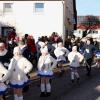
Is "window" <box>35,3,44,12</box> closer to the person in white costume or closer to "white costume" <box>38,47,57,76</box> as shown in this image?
"white costume" <box>38,47,57,76</box>

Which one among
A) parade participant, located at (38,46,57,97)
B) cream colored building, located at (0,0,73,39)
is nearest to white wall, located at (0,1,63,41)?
cream colored building, located at (0,0,73,39)

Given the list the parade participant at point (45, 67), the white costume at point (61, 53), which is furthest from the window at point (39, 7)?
the parade participant at point (45, 67)

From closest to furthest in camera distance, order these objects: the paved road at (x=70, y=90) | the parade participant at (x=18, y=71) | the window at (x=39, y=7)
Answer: the parade participant at (x=18, y=71) < the paved road at (x=70, y=90) < the window at (x=39, y=7)

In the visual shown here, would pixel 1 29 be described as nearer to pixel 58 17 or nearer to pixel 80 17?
pixel 58 17

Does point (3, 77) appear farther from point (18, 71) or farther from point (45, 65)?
point (45, 65)

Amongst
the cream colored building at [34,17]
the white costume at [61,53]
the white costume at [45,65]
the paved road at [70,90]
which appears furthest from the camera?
the cream colored building at [34,17]

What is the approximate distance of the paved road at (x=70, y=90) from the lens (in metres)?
14.9

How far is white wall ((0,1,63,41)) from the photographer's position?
41.2 meters

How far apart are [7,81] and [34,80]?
7169 mm

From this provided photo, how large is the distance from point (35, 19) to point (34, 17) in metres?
0.21

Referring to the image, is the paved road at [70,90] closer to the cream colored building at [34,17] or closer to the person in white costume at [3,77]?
the person in white costume at [3,77]

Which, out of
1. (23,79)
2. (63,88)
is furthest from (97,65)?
(23,79)

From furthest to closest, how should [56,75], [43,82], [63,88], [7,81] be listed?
[56,75] → [63,88] → [43,82] → [7,81]

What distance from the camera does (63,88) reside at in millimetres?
17188
